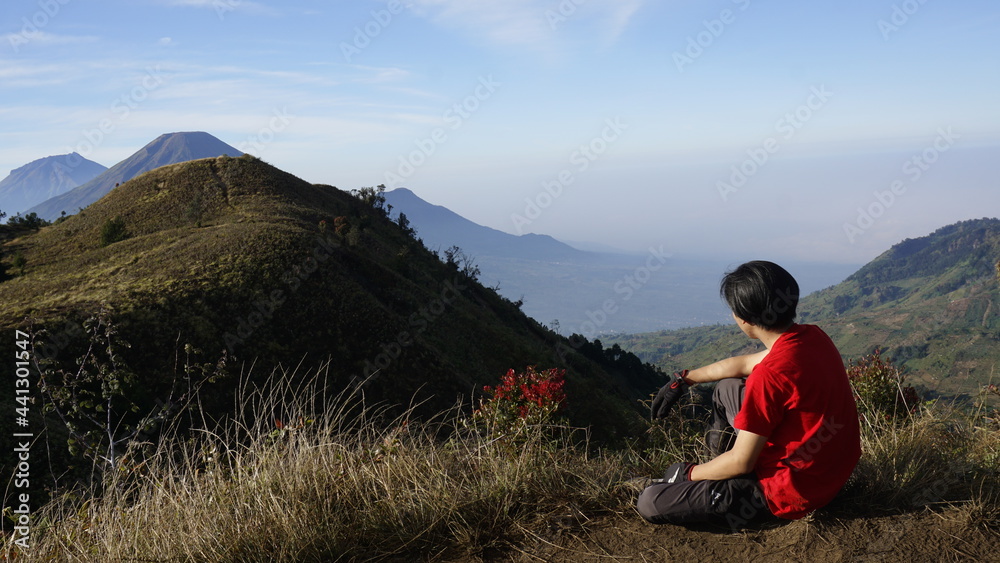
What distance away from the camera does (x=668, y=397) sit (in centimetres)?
→ 360

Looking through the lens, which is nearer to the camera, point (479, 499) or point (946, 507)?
point (946, 507)

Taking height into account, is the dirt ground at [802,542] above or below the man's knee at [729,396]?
below

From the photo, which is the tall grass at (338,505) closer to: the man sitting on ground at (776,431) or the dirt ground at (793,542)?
the dirt ground at (793,542)

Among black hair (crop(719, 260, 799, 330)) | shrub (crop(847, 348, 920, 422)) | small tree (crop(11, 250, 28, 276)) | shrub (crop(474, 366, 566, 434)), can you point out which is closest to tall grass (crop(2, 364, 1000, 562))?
black hair (crop(719, 260, 799, 330))

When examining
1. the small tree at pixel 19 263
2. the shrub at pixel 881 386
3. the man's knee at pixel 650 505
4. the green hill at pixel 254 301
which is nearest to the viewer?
the man's knee at pixel 650 505

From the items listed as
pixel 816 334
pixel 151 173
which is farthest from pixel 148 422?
pixel 151 173

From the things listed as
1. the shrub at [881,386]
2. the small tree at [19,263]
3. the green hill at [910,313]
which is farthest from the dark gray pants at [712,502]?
the green hill at [910,313]

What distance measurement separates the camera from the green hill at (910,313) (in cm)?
8369

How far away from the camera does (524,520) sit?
3340 millimetres

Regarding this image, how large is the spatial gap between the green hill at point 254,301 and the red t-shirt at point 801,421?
11.6m

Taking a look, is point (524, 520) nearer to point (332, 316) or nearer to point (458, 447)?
point (458, 447)

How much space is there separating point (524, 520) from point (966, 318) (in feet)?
414

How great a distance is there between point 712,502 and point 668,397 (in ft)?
2.33

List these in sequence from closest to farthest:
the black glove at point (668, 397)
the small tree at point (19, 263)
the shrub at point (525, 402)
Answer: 1. the black glove at point (668, 397)
2. the shrub at point (525, 402)
3. the small tree at point (19, 263)
